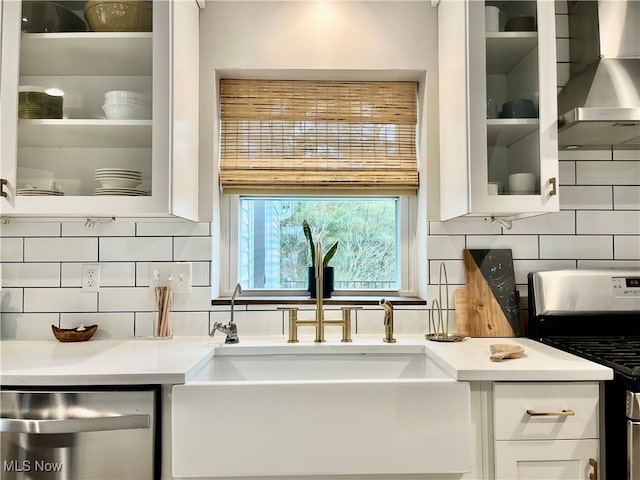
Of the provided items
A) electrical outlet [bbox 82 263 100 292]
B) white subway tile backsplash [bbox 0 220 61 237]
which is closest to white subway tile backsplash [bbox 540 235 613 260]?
electrical outlet [bbox 82 263 100 292]

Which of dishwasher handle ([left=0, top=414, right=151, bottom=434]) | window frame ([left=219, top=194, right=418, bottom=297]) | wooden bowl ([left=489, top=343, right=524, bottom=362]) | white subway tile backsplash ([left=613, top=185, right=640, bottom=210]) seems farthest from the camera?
window frame ([left=219, top=194, right=418, bottom=297])

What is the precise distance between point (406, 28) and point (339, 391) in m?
1.50

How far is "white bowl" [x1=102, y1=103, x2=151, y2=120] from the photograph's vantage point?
156cm

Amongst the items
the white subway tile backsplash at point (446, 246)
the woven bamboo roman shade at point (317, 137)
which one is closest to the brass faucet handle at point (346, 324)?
the white subway tile backsplash at point (446, 246)

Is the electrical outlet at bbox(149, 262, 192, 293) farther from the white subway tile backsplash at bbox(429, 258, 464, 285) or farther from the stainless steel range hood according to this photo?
the stainless steel range hood

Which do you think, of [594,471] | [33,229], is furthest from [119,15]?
[594,471]

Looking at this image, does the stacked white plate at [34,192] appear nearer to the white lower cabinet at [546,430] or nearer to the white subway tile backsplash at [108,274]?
the white subway tile backsplash at [108,274]

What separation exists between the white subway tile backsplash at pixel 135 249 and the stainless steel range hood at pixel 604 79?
1.61 m

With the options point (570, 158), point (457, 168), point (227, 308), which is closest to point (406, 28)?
point (457, 168)

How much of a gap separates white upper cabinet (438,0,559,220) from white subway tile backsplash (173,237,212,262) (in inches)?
40.7

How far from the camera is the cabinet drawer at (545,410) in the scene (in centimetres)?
A: 128

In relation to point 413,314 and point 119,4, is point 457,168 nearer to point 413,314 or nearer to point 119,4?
point 413,314

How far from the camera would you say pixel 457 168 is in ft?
5.50

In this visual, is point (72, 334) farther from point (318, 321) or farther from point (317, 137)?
point (317, 137)
